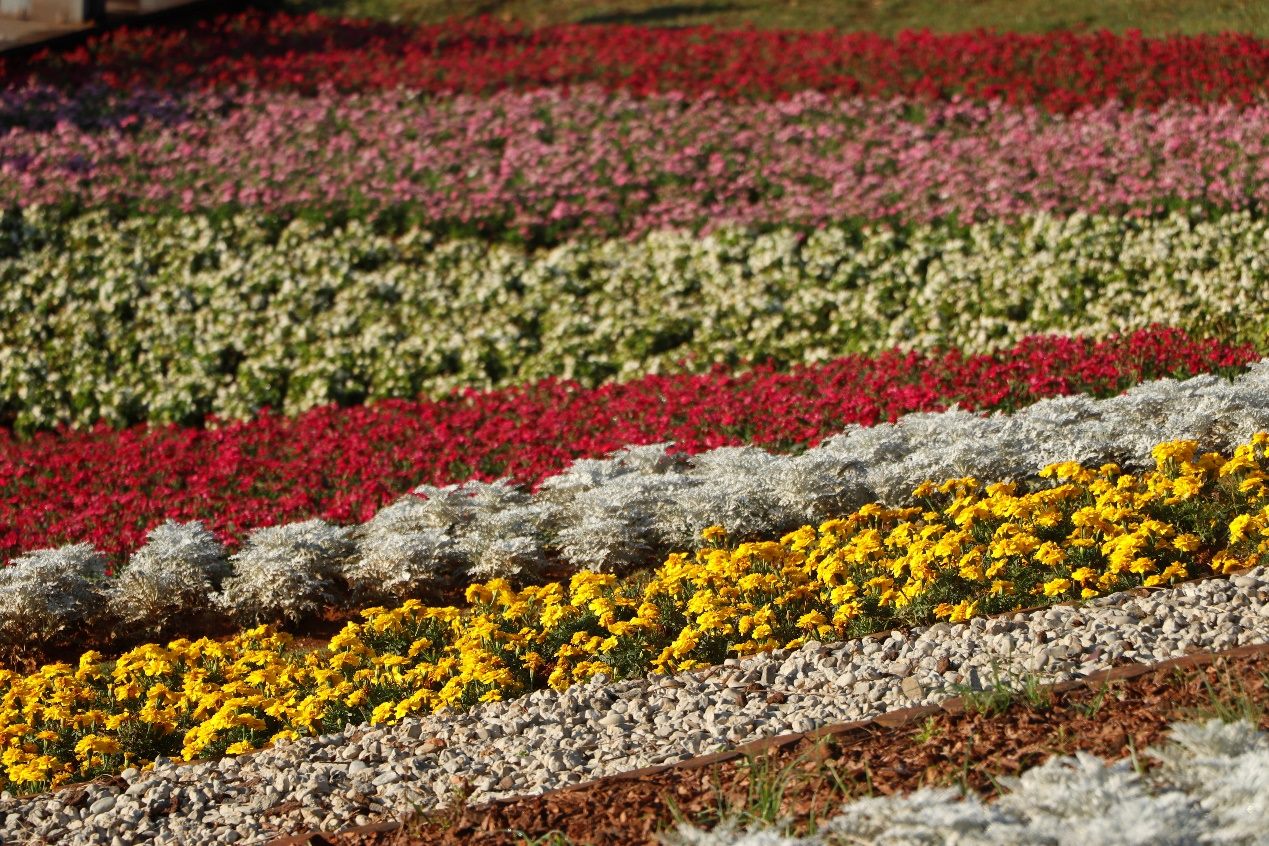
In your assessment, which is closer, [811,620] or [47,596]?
[811,620]

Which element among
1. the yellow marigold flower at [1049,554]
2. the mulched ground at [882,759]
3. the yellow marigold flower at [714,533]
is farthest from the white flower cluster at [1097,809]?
the yellow marigold flower at [714,533]

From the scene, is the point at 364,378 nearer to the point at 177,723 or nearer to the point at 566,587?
the point at 566,587

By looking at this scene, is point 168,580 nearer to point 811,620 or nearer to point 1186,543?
point 811,620

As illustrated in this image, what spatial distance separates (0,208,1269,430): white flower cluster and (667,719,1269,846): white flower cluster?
770cm

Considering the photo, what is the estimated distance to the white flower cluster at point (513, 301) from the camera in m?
11.7

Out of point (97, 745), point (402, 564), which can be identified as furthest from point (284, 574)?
point (97, 745)

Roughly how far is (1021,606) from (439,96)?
449 inches

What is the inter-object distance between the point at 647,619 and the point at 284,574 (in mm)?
2217

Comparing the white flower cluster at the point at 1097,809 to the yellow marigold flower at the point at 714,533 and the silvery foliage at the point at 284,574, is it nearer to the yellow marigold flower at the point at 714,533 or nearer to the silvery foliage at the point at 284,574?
the yellow marigold flower at the point at 714,533

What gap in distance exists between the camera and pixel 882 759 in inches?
171

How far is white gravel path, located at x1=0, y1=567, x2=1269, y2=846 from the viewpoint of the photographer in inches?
199

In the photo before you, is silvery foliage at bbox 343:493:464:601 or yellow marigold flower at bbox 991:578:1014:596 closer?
yellow marigold flower at bbox 991:578:1014:596

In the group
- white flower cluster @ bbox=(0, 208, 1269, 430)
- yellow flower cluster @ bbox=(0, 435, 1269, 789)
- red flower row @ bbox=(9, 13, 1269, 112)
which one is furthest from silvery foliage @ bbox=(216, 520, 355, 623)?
red flower row @ bbox=(9, 13, 1269, 112)

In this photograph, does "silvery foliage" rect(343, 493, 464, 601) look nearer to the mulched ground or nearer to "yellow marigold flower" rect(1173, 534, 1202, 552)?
the mulched ground
